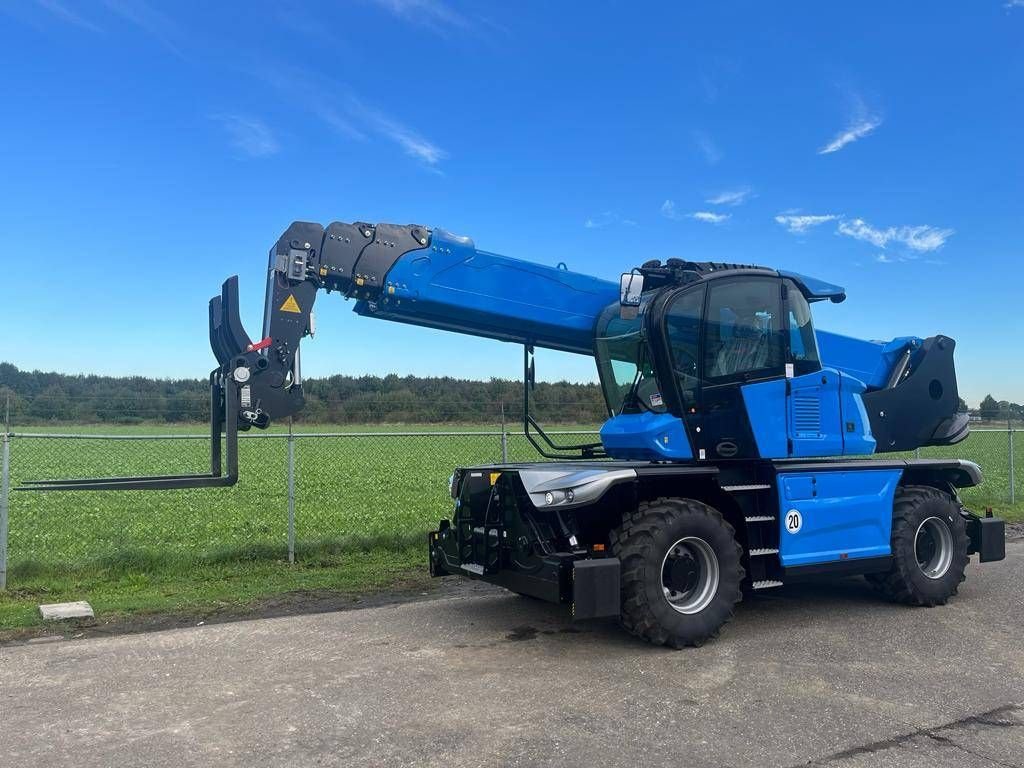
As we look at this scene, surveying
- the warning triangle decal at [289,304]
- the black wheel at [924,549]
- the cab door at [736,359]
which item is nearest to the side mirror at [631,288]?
the cab door at [736,359]

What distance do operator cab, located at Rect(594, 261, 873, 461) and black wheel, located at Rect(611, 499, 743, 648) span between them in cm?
66

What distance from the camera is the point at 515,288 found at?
730 centimetres

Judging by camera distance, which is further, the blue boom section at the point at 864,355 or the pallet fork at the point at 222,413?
the blue boom section at the point at 864,355

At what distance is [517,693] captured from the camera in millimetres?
5277

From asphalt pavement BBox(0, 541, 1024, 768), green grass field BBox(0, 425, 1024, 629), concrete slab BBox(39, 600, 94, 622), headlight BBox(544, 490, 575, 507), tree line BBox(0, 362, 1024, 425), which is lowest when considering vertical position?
asphalt pavement BBox(0, 541, 1024, 768)

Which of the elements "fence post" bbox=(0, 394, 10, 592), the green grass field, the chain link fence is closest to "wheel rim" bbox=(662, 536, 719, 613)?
the chain link fence

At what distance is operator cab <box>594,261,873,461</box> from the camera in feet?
22.9

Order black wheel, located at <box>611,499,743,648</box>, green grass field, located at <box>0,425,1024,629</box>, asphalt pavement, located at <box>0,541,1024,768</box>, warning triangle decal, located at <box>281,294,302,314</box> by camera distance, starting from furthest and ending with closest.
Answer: green grass field, located at <box>0,425,1024,629</box>, warning triangle decal, located at <box>281,294,302,314</box>, black wheel, located at <box>611,499,743,648</box>, asphalt pavement, located at <box>0,541,1024,768</box>

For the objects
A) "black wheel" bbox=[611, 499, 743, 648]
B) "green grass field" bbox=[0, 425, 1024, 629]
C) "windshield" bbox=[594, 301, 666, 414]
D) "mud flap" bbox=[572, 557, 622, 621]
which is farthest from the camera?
"green grass field" bbox=[0, 425, 1024, 629]

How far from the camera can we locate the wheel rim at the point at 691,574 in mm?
6527

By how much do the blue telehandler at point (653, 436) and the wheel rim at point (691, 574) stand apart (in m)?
0.01

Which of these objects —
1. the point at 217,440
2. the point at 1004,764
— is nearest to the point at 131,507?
the point at 217,440

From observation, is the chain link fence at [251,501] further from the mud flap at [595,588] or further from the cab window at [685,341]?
the mud flap at [595,588]

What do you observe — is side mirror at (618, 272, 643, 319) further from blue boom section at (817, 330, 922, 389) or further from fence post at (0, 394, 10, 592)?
fence post at (0, 394, 10, 592)
